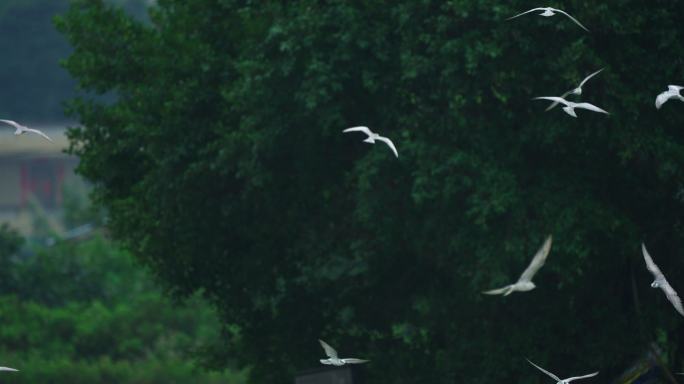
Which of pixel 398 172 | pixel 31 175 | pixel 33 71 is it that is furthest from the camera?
pixel 31 175

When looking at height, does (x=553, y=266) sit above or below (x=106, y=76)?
below

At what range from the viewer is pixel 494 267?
18078 millimetres

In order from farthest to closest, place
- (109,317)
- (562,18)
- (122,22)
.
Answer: (109,317) → (122,22) → (562,18)

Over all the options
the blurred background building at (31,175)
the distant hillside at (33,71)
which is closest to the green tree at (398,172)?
the blurred background building at (31,175)

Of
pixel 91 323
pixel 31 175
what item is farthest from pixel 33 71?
pixel 91 323

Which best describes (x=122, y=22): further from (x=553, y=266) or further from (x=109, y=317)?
(x=109, y=317)

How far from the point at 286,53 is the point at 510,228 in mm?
3380

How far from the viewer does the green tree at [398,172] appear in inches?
703

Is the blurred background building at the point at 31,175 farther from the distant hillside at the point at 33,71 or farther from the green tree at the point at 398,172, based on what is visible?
the green tree at the point at 398,172

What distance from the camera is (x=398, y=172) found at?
19016mm

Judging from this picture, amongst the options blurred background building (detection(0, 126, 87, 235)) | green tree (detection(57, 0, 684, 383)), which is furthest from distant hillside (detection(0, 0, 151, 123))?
green tree (detection(57, 0, 684, 383))

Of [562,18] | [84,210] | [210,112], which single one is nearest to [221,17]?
[210,112]

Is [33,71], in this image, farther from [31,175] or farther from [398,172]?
[398,172]

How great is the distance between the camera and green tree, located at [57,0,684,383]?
58.6 ft
